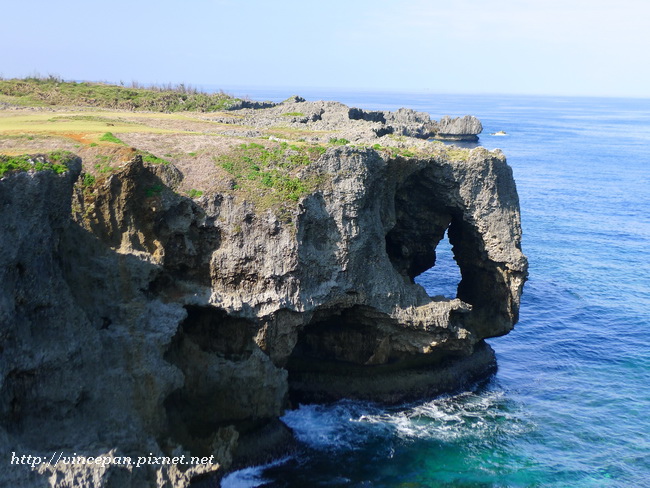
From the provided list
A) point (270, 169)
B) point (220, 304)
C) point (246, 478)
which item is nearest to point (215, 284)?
point (220, 304)

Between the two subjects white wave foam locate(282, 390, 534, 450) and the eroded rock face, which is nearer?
the eroded rock face

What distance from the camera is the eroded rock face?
70.2 ft

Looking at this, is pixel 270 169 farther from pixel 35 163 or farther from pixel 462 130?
pixel 462 130

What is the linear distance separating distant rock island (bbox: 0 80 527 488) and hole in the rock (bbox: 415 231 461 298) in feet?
27.1

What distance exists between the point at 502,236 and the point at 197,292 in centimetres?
1899

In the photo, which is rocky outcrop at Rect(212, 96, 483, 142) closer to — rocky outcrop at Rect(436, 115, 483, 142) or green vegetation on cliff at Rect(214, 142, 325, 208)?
green vegetation on cliff at Rect(214, 142, 325, 208)

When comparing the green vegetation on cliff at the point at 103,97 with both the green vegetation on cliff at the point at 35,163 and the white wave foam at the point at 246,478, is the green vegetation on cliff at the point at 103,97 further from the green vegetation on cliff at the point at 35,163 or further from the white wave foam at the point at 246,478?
the white wave foam at the point at 246,478

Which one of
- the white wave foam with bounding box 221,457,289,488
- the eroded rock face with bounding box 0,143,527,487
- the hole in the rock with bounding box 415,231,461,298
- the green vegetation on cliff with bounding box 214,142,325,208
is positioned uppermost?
the green vegetation on cliff with bounding box 214,142,325,208

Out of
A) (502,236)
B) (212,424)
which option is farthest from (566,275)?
(212,424)

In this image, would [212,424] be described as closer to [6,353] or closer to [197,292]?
[197,292]

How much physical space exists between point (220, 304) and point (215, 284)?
105cm

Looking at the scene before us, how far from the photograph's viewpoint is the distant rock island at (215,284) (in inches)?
845

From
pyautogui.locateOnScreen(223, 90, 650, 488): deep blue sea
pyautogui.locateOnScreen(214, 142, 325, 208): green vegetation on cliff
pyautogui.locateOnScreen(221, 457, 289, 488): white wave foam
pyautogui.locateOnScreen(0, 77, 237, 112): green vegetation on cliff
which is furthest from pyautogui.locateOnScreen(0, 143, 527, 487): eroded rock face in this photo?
pyautogui.locateOnScreen(0, 77, 237, 112): green vegetation on cliff

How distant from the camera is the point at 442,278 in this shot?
54.2m
